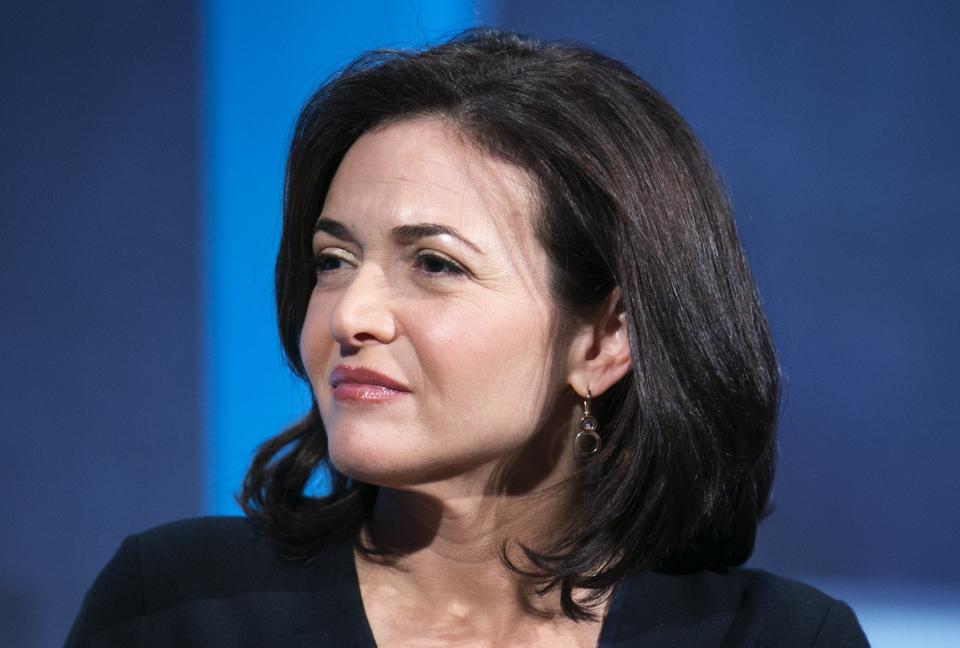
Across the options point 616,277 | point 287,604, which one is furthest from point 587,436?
point 287,604

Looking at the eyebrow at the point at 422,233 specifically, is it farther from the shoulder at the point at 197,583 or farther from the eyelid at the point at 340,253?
the shoulder at the point at 197,583

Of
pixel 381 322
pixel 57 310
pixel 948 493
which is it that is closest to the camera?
pixel 381 322

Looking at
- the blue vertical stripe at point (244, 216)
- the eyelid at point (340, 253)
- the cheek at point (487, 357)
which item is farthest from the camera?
the blue vertical stripe at point (244, 216)

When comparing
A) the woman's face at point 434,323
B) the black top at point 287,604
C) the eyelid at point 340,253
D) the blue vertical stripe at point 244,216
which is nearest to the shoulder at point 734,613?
the black top at point 287,604

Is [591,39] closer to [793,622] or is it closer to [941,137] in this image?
[941,137]

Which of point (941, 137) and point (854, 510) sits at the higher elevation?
point (941, 137)

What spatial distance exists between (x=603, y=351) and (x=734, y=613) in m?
0.41

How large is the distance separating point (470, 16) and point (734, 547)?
3.48 ft

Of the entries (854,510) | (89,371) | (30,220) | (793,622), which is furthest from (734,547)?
(30,220)

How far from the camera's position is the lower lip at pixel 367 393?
53.4 inches

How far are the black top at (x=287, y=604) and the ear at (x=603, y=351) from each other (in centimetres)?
28

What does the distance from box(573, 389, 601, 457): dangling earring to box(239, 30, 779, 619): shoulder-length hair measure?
0.7 inches

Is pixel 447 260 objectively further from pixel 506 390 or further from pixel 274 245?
pixel 274 245

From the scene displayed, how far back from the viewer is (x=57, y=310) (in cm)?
217
